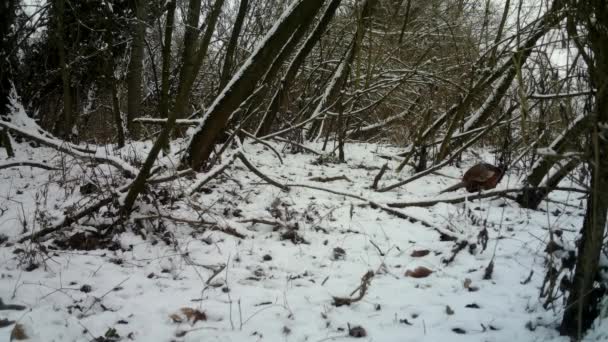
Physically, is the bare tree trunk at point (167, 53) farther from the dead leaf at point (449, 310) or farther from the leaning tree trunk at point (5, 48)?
the dead leaf at point (449, 310)

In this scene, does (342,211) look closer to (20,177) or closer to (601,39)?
(601,39)

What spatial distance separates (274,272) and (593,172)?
1.68 metres

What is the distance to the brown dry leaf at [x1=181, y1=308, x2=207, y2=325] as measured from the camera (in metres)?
1.92

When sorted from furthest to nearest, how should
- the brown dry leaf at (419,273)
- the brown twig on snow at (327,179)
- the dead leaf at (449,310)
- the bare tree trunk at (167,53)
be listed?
the bare tree trunk at (167,53)
the brown twig on snow at (327,179)
the brown dry leaf at (419,273)
the dead leaf at (449,310)

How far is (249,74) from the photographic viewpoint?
3623 mm

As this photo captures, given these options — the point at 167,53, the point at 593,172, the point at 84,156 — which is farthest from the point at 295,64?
the point at 593,172

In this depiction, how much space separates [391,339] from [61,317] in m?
1.46

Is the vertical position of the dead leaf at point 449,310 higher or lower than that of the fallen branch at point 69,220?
lower

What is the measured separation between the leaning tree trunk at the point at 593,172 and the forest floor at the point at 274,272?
0.47 ft

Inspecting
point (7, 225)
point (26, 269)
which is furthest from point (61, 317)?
point (7, 225)

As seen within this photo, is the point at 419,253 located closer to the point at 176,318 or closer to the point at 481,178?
the point at 176,318

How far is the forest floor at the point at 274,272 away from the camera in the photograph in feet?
6.14

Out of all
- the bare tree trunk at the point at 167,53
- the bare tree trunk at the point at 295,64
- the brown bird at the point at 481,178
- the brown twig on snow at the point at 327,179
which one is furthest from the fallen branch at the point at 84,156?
the brown bird at the point at 481,178

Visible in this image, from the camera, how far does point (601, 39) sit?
1.50 m
